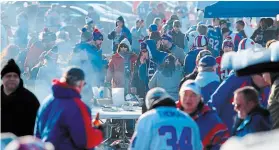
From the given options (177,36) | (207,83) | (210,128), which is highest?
(177,36)

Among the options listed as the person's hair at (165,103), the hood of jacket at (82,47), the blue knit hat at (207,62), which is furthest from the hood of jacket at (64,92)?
the hood of jacket at (82,47)

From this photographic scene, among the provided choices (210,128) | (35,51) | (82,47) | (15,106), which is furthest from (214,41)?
(210,128)

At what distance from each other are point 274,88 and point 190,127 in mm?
1296

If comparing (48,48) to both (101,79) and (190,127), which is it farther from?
(190,127)

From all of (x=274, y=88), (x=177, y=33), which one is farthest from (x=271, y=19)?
(x=274, y=88)

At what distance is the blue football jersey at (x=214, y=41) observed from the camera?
17619 mm

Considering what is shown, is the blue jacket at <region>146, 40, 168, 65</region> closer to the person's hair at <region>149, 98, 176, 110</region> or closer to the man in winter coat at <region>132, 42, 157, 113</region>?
the man in winter coat at <region>132, 42, 157, 113</region>

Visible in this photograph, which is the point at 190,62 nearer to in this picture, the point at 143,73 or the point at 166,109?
the point at 143,73

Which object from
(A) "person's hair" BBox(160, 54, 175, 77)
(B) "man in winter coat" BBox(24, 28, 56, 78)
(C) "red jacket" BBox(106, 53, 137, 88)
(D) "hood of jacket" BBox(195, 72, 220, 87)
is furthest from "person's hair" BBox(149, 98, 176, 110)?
(B) "man in winter coat" BBox(24, 28, 56, 78)

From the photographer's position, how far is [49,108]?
7.69 metres

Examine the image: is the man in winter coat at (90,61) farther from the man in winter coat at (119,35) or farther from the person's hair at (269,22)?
the person's hair at (269,22)

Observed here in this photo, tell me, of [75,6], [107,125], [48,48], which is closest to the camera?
[107,125]

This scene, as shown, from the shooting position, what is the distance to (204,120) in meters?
8.28

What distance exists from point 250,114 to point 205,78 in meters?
2.58
